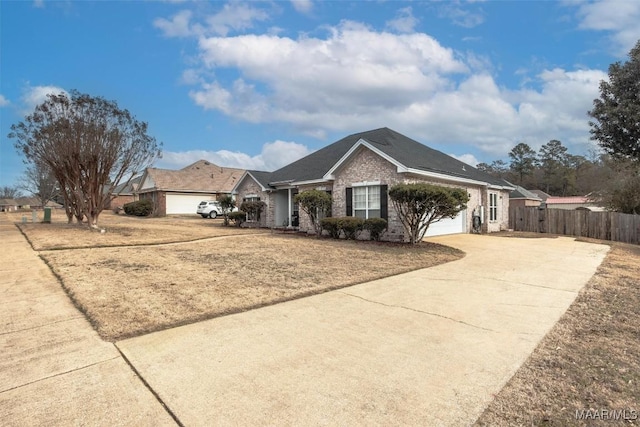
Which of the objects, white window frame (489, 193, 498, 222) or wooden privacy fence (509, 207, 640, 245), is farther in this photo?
white window frame (489, 193, 498, 222)

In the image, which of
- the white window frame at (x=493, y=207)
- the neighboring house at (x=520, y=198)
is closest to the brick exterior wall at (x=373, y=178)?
the white window frame at (x=493, y=207)

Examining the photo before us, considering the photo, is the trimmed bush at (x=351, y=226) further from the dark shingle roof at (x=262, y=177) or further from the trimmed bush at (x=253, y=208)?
the dark shingle roof at (x=262, y=177)

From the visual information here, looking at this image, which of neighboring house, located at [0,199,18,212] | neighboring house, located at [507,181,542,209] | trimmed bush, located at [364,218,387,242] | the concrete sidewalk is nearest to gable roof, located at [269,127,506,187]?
trimmed bush, located at [364,218,387,242]

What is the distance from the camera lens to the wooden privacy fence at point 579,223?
711 inches

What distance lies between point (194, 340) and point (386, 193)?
1157 cm

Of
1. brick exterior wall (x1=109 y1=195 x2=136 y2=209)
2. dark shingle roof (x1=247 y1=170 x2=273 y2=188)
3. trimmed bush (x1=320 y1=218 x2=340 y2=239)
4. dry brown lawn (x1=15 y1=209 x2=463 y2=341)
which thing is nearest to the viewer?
dry brown lawn (x1=15 y1=209 x2=463 y2=341)

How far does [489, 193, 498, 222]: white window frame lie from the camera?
20.7 metres

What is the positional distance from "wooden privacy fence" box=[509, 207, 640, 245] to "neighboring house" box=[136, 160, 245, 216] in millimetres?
22713

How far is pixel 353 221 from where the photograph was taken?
48.0 ft

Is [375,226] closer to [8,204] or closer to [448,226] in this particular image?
[448,226]

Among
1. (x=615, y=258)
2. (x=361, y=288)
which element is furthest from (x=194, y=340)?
(x=615, y=258)

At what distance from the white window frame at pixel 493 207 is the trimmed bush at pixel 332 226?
10.3 m

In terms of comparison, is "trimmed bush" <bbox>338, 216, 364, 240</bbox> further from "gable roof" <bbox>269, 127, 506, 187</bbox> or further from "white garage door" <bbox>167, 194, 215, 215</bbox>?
"white garage door" <bbox>167, 194, 215, 215</bbox>
